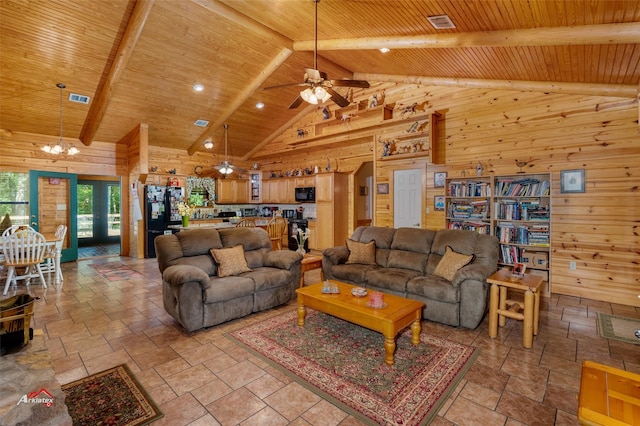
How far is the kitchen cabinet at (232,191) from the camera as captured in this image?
9.45 m

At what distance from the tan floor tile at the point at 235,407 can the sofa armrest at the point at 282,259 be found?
2.02m

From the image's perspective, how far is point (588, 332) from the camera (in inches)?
133

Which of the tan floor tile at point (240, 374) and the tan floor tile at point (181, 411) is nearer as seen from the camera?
the tan floor tile at point (181, 411)

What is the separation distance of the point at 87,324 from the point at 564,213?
21.5ft

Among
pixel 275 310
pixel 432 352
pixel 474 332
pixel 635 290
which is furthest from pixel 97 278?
pixel 635 290

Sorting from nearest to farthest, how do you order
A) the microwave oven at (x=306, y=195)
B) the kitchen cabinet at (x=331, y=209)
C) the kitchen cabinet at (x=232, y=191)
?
the kitchen cabinet at (x=331, y=209) → the microwave oven at (x=306, y=195) → the kitchen cabinet at (x=232, y=191)

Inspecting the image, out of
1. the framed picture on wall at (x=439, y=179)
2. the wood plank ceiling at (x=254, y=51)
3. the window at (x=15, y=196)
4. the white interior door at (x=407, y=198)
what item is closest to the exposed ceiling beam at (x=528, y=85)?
the wood plank ceiling at (x=254, y=51)

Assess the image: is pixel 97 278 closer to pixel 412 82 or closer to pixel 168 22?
A: pixel 168 22

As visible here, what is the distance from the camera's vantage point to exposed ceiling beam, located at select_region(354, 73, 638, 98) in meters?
4.07

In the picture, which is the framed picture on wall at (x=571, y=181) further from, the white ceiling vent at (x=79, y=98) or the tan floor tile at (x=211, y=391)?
the white ceiling vent at (x=79, y=98)

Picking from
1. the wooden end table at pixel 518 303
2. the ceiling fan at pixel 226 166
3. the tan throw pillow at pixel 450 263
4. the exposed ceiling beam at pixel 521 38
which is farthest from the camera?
the ceiling fan at pixel 226 166

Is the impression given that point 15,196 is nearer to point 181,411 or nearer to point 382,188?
point 181,411

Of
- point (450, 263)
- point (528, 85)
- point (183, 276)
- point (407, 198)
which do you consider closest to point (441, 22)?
point (528, 85)

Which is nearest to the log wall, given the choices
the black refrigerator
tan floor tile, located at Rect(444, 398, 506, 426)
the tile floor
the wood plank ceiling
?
the wood plank ceiling
